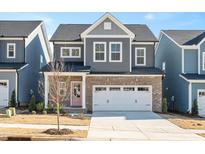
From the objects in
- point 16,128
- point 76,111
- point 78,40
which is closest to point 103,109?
point 76,111

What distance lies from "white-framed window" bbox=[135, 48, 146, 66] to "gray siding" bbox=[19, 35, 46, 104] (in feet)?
25.6

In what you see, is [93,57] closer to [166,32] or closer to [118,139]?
[166,32]

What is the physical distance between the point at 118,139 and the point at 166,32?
1842cm

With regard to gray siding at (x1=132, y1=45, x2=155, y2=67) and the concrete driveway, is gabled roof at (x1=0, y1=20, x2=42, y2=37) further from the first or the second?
the concrete driveway

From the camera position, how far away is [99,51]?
27.4 meters

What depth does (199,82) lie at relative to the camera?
26906mm

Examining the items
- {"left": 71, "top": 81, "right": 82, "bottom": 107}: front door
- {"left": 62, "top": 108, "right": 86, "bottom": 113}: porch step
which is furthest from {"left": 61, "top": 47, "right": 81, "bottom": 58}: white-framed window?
{"left": 62, "top": 108, "right": 86, "bottom": 113}: porch step

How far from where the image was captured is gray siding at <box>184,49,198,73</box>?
1112 inches

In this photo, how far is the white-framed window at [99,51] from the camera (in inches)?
1076

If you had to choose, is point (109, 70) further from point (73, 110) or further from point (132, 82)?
point (73, 110)

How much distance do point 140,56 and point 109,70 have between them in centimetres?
293

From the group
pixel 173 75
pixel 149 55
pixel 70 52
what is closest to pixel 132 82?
pixel 149 55

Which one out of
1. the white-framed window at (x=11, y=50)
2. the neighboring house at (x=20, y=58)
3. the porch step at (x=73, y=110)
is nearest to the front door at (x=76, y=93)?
the porch step at (x=73, y=110)
